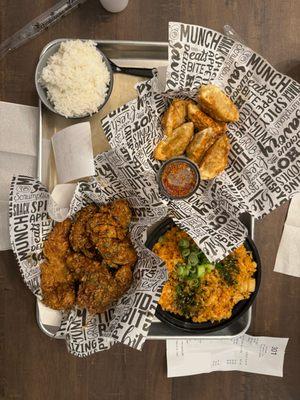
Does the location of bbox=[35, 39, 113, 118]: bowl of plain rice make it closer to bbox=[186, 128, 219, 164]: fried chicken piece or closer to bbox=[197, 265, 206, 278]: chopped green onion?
bbox=[186, 128, 219, 164]: fried chicken piece

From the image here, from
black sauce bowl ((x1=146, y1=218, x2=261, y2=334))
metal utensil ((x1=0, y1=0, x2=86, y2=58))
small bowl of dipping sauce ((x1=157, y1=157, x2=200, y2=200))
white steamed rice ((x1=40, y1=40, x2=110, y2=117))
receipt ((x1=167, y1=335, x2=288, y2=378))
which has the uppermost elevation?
metal utensil ((x1=0, y1=0, x2=86, y2=58))

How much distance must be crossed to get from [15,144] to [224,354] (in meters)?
1.31

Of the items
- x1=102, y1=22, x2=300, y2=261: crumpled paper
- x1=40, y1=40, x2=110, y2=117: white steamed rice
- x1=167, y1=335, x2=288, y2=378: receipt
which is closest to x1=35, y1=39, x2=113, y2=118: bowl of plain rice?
x1=40, y1=40, x2=110, y2=117: white steamed rice

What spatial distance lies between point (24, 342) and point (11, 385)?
8.5 inches

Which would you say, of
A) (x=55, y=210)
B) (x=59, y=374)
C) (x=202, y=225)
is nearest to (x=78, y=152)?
(x=55, y=210)

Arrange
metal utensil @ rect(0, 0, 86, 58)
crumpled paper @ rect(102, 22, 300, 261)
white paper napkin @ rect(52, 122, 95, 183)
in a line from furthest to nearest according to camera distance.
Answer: metal utensil @ rect(0, 0, 86, 58) → white paper napkin @ rect(52, 122, 95, 183) → crumpled paper @ rect(102, 22, 300, 261)

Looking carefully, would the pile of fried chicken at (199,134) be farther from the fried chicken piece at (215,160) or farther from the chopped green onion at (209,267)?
the chopped green onion at (209,267)

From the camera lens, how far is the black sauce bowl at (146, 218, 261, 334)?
73.4 inches

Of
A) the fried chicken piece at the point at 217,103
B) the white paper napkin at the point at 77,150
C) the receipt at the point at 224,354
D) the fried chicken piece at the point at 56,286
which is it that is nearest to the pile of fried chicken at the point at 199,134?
the fried chicken piece at the point at 217,103

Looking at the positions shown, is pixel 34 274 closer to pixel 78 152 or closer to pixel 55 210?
pixel 55 210

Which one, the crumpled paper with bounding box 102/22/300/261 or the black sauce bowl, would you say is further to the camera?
the black sauce bowl

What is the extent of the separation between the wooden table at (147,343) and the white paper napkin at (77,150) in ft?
0.87

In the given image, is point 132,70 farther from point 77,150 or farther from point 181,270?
point 181,270

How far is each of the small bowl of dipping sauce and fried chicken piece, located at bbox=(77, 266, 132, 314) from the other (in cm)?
36
